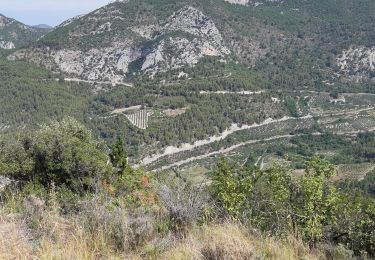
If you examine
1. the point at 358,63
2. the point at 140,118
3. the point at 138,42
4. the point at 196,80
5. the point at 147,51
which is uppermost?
the point at 138,42

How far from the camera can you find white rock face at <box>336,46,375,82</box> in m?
174

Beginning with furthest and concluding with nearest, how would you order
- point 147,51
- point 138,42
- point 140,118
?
point 138,42, point 147,51, point 140,118

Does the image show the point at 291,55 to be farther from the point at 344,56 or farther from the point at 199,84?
the point at 199,84

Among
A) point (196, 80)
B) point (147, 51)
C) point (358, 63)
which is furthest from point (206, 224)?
point (358, 63)

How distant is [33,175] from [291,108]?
4532 inches

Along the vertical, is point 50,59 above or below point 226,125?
above

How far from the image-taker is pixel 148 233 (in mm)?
5781

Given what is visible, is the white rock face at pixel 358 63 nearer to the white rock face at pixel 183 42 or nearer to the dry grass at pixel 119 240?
the white rock face at pixel 183 42

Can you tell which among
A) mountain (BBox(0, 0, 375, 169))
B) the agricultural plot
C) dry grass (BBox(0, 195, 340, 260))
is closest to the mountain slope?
mountain (BBox(0, 0, 375, 169))

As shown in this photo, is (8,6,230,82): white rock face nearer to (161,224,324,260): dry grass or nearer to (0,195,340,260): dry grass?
(0,195,340,260): dry grass

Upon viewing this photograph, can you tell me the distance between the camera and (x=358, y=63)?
583 ft

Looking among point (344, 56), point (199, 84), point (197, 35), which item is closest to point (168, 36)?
point (197, 35)

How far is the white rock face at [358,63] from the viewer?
572ft

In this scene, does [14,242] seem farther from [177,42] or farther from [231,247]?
[177,42]
